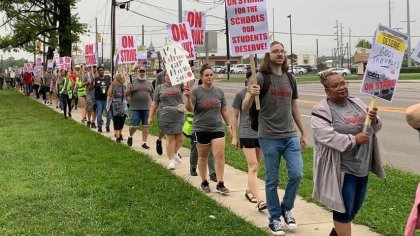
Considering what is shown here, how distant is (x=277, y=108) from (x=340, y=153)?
123cm

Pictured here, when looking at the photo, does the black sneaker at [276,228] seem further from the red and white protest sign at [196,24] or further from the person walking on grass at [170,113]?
the red and white protest sign at [196,24]

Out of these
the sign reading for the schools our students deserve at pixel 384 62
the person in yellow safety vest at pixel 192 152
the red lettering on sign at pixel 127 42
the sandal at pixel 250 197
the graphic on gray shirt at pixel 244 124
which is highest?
the red lettering on sign at pixel 127 42

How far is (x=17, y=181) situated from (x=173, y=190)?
2.47 metres

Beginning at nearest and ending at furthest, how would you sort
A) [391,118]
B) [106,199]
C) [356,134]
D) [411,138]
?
1. [356,134]
2. [106,199]
3. [411,138]
4. [391,118]

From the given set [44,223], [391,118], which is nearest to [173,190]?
[44,223]

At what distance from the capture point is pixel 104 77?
51.2 feet

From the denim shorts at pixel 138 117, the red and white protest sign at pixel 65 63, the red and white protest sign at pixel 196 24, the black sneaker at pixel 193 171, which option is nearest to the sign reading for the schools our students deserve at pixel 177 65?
the black sneaker at pixel 193 171

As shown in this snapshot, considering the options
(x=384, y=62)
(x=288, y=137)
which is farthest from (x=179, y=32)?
(x=384, y=62)

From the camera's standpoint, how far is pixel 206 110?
7711 millimetres

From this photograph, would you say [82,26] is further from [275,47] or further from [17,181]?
[275,47]

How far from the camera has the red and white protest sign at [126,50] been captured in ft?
51.1

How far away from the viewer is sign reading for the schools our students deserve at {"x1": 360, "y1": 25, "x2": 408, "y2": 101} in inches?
180

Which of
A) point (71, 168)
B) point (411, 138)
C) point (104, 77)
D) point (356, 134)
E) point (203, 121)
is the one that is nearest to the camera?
point (356, 134)

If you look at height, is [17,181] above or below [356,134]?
below
